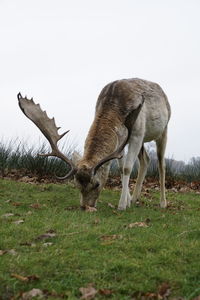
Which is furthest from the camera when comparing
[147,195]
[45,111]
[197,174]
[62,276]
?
[197,174]

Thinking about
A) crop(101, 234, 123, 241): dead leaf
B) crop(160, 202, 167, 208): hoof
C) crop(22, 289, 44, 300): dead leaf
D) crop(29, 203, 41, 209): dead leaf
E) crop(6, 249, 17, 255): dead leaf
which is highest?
crop(160, 202, 167, 208): hoof

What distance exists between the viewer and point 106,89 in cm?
911

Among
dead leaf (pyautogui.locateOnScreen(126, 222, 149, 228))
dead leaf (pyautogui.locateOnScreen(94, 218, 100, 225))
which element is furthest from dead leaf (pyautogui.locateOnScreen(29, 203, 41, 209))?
dead leaf (pyautogui.locateOnScreen(126, 222, 149, 228))

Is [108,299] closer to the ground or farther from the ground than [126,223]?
closer to the ground

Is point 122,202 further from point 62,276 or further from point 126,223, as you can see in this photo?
point 62,276

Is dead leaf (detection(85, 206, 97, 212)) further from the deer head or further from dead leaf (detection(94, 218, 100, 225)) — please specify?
dead leaf (detection(94, 218, 100, 225))

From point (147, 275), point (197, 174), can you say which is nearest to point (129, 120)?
point (147, 275)

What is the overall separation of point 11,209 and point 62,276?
3508 millimetres

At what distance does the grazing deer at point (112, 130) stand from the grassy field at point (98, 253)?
0.56 metres

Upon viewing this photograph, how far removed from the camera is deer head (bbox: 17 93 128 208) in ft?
26.0

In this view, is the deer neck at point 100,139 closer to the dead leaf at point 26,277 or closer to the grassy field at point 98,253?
the grassy field at point 98,253

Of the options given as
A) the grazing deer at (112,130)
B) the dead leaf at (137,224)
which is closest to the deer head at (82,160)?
the grazing deer at (112,130)

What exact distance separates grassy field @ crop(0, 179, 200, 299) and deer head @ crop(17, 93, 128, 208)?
0.37 metres

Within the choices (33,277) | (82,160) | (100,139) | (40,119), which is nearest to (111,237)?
(33,277)
